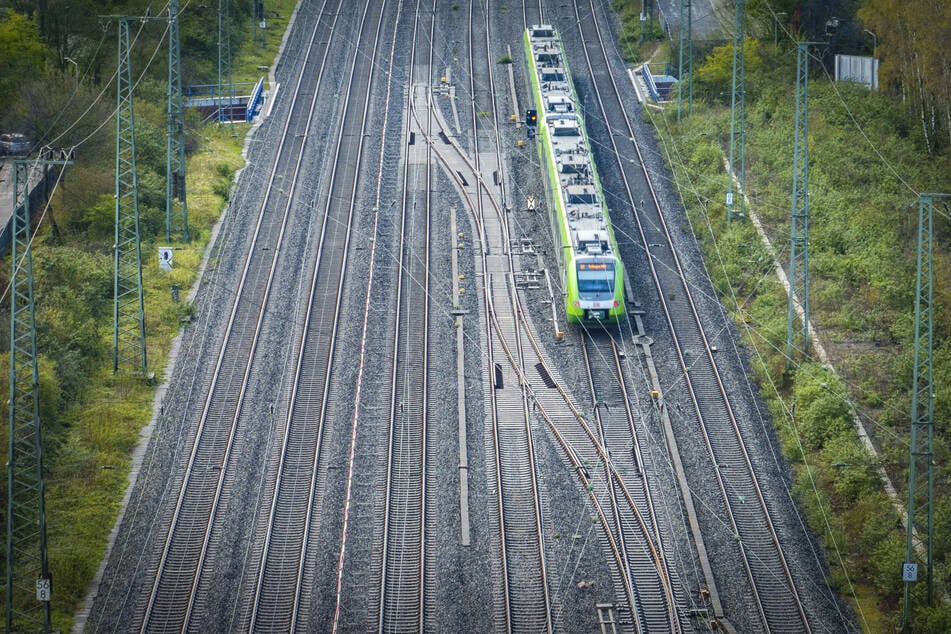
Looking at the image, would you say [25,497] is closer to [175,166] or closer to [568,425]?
[568,425]

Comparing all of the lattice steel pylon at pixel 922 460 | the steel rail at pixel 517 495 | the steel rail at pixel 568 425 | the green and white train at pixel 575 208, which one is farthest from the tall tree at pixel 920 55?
the steel rail at pixel 568 425

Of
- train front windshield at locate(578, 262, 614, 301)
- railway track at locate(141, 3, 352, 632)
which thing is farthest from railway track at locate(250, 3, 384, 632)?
train front windshield at locate(578, 262, 614, 301)

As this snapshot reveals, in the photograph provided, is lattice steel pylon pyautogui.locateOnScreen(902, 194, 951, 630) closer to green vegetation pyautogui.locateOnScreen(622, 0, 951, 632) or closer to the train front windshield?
green vegetation pyautogui.locateOnScreen(622, 0, 951, 632)

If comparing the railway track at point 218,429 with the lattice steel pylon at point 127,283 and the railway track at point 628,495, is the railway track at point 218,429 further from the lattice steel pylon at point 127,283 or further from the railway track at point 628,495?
the railway track at point 628,495

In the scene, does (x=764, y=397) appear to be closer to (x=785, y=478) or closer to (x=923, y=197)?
(x=785, y=478)

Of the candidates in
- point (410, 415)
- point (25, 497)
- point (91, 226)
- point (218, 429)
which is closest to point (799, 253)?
point (410, 415)

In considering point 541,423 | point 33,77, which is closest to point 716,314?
point 541,423
